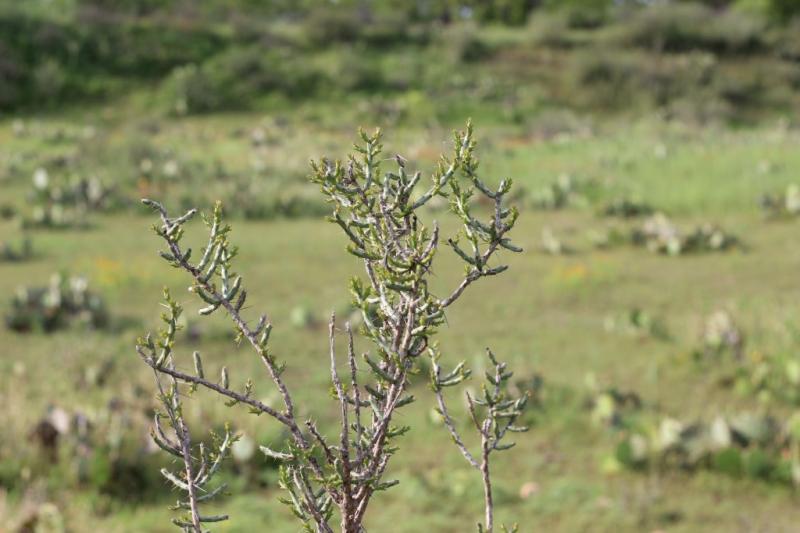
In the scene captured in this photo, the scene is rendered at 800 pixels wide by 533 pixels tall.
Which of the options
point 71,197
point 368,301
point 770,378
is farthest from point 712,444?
point 71,197

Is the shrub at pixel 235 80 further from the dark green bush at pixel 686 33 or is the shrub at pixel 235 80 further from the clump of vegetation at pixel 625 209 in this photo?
the clump of vegetation at pixel 625 209

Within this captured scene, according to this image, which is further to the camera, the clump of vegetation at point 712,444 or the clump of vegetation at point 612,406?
Answer: the clump of vegetation at point 612,406

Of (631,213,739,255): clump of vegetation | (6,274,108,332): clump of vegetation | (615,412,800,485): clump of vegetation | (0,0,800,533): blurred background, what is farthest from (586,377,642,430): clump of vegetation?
(631,213,739,255): clump of vegetation

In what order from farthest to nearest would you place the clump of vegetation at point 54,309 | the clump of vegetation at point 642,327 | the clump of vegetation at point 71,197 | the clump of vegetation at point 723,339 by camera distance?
the clump of vegetation at point 71,197 → the clump of vegetation at point 54,309 → the clump of vegetation at point 642,327 → the clump of vegetation at point 723,339

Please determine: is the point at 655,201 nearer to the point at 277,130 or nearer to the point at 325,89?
the point at 277,130

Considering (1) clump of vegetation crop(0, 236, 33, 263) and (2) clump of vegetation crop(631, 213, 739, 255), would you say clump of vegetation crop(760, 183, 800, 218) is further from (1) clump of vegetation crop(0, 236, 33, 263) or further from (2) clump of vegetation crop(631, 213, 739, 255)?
(1) clump of vegetation crop(0, 236, 33, 263)

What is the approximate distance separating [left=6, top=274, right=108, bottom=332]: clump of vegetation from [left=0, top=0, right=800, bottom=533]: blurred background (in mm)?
18

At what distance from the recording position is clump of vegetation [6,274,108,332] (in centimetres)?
718

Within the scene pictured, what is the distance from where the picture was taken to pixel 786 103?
27.3 metres

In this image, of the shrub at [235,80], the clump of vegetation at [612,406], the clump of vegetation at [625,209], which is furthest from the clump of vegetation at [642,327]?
the shrub at [235,80]

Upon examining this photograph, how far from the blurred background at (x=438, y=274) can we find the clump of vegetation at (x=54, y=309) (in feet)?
0.06

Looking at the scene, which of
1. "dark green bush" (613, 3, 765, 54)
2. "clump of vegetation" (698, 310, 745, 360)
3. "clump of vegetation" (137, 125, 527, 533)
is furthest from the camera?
"dark green bush" (613, 3, 765, 54)

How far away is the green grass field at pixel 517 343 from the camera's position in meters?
4.36

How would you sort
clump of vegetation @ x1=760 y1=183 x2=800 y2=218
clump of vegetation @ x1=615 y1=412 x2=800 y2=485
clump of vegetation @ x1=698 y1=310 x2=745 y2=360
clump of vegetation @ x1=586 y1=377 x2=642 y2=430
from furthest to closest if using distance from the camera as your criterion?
1. clump of vegetation @ x1=760 y1=183 x2=800 y2=218
2. clump of vegetation @ x1=698 y1=310 x2=745 y2=360
3. clump of vegetation @ x1=586 y1=377 x2=642 y2=430
4. clump of vegetation @ x1=615 y1=412 x2=800 y2=485
